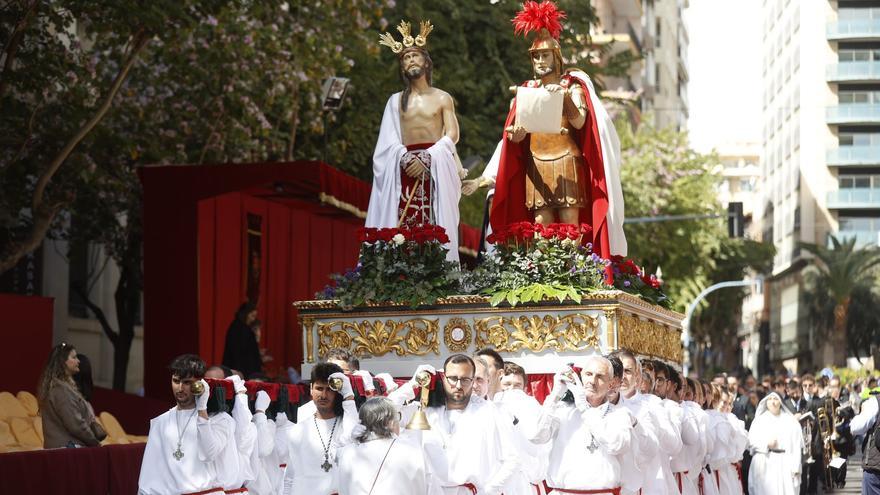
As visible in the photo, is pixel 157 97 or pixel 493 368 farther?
pixel 157 97

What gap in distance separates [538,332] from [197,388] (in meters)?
5.28

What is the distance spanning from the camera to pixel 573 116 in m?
15.3

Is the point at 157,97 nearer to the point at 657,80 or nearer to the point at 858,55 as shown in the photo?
the point at 858,55

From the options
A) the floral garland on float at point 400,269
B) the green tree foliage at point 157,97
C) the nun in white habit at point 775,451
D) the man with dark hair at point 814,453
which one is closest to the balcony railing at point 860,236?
the green tree foliage at point 157,97

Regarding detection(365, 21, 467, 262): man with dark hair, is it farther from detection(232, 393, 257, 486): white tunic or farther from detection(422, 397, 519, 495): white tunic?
detection(232, 393, 257, 486): white tunic

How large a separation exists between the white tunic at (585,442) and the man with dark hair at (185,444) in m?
2.18

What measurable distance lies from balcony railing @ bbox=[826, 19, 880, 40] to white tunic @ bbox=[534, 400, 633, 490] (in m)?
76.0

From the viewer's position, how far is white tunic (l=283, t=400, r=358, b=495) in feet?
31.3

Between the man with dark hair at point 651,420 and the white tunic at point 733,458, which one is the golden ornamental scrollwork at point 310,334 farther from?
the white tunic at point 733,458

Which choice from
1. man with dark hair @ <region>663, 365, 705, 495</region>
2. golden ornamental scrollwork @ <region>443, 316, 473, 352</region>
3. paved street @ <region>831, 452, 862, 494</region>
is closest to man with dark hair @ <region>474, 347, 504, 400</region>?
man with dark hair @ <region>663, 365, 705, 495</region>

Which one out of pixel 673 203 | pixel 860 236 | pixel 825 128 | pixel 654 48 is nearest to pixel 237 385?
pixel 673 203

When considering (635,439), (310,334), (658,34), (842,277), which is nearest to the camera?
(635,439)

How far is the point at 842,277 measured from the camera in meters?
74.2

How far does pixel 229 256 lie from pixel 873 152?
69600mm
